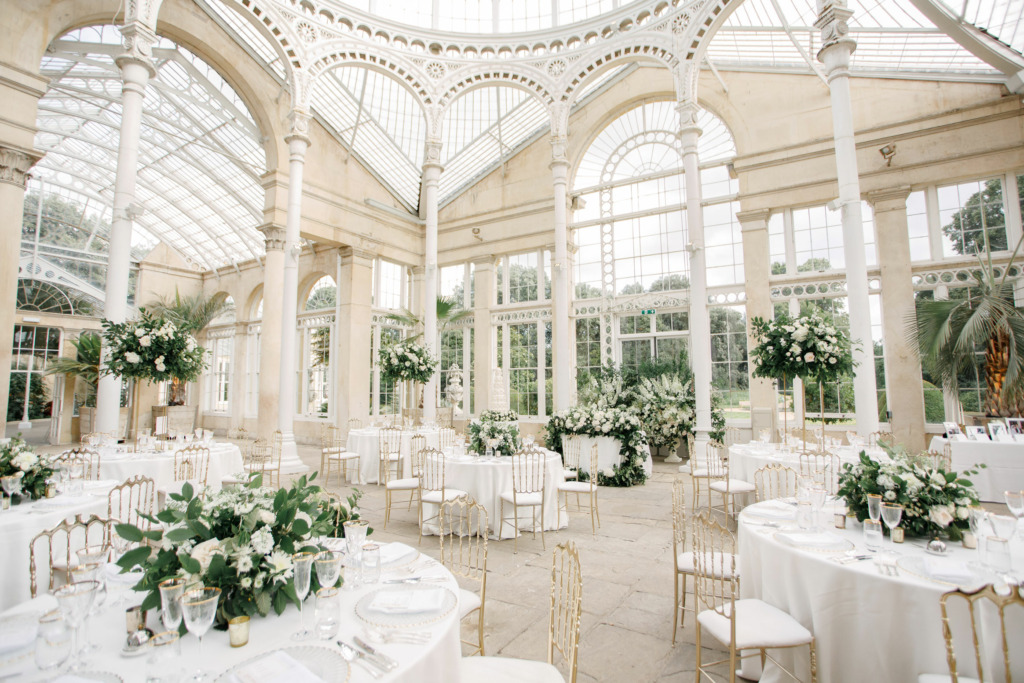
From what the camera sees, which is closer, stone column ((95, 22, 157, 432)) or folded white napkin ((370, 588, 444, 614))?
folded white napkin ((370, 588, 444, 614))

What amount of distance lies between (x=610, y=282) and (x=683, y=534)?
→ 10.1m

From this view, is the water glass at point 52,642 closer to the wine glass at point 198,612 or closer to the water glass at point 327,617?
the wine glass at point 198,612

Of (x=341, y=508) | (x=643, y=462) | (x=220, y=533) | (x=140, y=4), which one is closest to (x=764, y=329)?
(x=643, y=462)

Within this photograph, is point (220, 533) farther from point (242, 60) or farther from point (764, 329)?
point (242, 60)

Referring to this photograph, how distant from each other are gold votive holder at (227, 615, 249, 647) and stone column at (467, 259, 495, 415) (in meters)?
12.0

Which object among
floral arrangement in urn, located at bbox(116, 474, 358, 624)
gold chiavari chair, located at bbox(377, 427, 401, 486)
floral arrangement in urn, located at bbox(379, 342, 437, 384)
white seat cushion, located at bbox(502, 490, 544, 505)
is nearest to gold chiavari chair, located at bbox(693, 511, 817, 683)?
floral arrangement in urn, located at bbox(116, 474, 358, 624)

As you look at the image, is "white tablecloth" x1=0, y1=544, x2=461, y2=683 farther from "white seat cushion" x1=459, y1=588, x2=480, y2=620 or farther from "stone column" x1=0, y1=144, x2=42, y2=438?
"stone column" x1=0, y1=144, x2=42, y2=438

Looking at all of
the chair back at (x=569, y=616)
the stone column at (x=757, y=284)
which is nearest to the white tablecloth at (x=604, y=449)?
the stone column at (x=757, y=284)

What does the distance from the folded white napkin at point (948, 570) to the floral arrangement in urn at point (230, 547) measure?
2688mm

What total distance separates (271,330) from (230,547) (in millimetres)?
10463

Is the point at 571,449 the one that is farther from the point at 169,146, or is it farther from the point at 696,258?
the point at 169,146

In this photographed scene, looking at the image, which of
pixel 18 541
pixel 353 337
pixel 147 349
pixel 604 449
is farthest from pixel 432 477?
pixel 353 337

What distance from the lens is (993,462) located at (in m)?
6.71

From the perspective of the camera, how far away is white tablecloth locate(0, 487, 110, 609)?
3125mm
